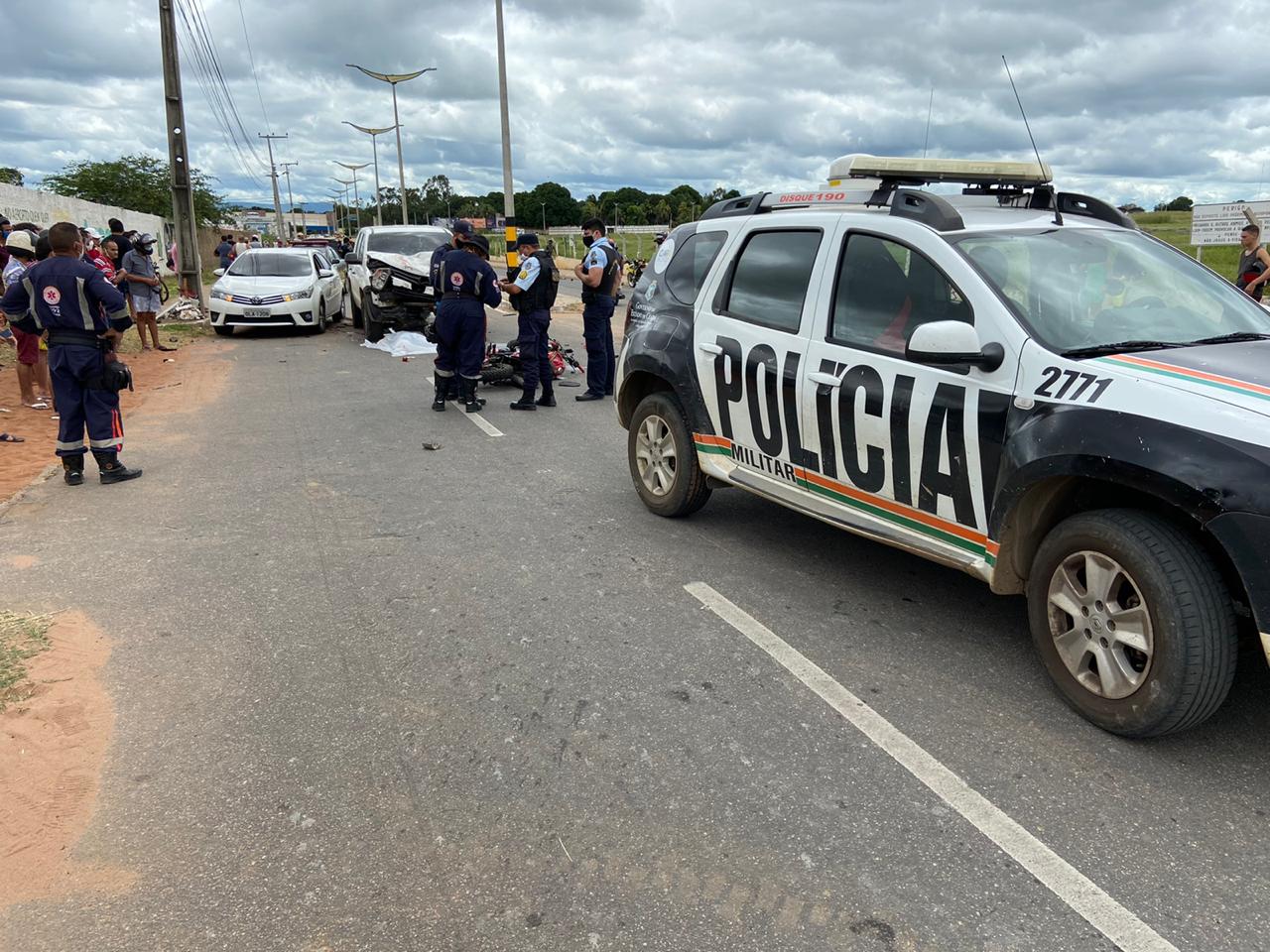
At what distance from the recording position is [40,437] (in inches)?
330

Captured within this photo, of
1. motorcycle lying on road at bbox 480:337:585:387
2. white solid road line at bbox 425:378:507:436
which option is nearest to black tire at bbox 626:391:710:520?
white solid road line at bbox 425:378:507:436

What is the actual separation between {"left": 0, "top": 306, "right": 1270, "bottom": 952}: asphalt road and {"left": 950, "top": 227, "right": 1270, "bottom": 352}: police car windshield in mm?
1406

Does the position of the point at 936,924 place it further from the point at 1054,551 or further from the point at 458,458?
the point at 458,458

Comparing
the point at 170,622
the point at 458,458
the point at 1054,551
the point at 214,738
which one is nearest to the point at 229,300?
the point at 458,458

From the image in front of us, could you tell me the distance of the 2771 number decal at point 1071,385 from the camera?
3.02 m

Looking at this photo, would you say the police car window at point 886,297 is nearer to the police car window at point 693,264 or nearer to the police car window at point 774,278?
the police car window at point 774,278

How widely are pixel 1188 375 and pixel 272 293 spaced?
1580 cm

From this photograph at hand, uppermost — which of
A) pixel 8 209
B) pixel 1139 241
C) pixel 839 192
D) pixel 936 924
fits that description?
pixel 8 209

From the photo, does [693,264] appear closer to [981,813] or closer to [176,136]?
[981,813]

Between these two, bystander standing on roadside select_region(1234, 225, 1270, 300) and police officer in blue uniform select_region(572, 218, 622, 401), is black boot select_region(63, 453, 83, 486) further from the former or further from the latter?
bystander standing on roadside select_region(1234, 225, 1270, 300)

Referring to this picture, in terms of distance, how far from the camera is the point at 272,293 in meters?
16.0

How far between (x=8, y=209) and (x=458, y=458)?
18563mm

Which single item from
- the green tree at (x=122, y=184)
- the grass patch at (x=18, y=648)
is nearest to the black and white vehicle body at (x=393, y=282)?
the grass patch at (x=18, y=648)

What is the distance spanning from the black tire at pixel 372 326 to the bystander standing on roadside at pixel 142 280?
3.12 metres
